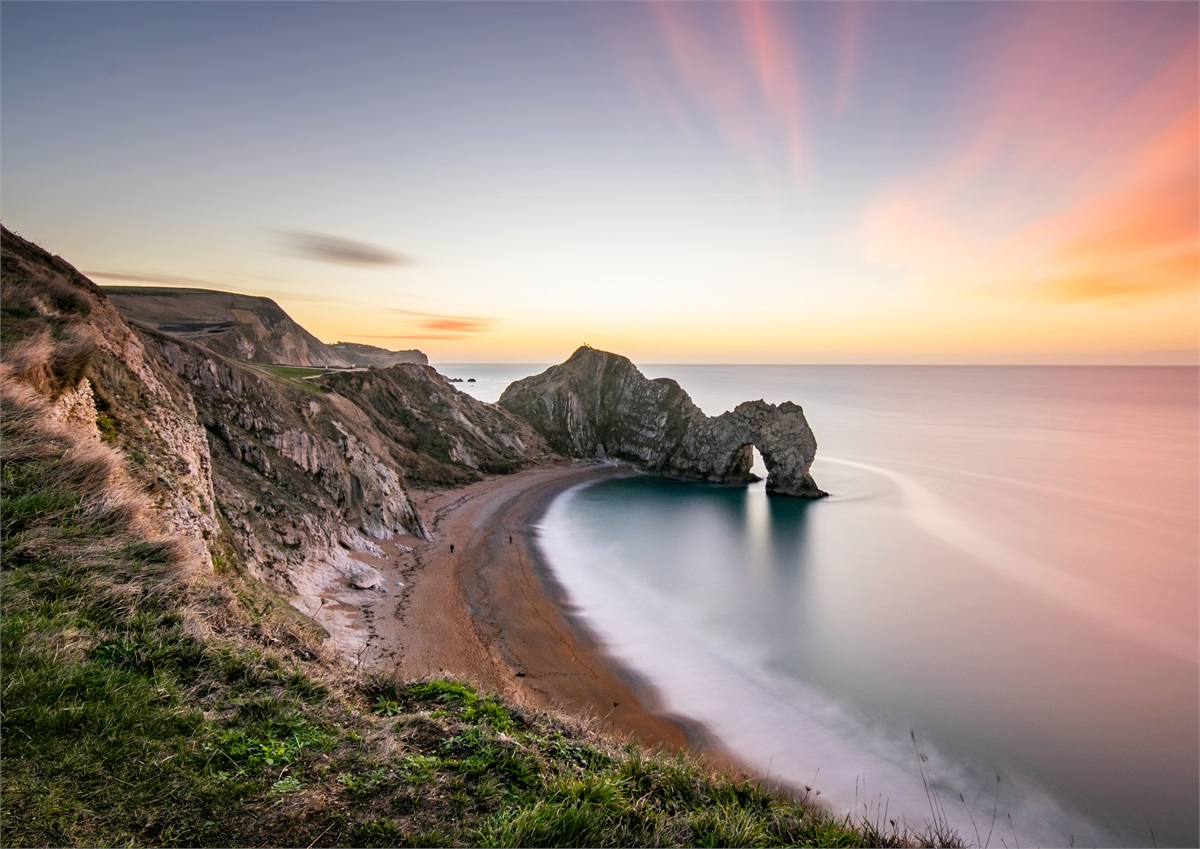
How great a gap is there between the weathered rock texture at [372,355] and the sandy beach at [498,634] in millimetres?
128720

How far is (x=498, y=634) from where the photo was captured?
24.1 meters

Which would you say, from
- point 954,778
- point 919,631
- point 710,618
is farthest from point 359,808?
point 919,631

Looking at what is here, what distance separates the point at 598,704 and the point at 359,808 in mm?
16978

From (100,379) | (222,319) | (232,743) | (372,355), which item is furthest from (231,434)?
(372,355)

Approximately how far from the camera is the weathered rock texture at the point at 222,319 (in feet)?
212

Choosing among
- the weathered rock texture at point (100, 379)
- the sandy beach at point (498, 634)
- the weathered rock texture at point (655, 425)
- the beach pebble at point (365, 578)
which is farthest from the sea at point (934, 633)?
the weathered rock texture at point (100, 379)

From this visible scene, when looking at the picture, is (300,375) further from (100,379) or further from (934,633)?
(934,633)

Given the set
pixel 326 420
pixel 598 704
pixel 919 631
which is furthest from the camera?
pixel 326 420

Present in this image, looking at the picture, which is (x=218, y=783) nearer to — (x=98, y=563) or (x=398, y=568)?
(x=98, y=563)

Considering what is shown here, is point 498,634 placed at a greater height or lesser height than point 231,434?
lesser

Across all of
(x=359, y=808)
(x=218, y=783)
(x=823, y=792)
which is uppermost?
(x=218, y=783)

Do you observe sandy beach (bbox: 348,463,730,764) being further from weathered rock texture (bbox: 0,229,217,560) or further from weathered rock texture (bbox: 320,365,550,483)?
weathered rock texture (bbox: 320,365,550,483)

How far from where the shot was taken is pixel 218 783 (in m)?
4.63

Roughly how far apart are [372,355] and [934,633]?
568 ft
